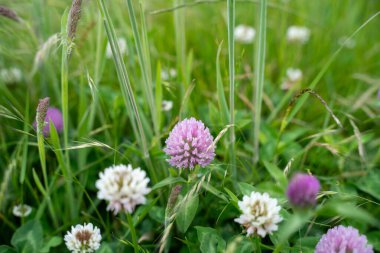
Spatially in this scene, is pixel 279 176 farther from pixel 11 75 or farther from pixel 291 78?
pixel 11 75

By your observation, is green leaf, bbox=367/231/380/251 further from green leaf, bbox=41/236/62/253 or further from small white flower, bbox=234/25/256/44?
small white flower, bbox=234/25/256/44

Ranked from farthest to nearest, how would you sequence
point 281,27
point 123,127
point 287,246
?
point 281,27 → point 123,127 → point 287,246

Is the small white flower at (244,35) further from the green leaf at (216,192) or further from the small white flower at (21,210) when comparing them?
the small white flower at (21,210)

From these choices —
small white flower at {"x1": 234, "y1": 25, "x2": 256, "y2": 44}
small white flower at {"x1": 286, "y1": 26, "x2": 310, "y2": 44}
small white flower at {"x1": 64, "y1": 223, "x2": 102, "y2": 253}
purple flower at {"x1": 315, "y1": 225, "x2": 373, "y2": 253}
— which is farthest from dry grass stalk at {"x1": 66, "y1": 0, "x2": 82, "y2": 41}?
small white flower at {"x1": 286, "y1": 26, "x2": 310, "y2": 44}

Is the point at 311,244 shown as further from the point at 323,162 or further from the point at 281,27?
the point at 281,27

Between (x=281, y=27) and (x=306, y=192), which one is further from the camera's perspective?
(x=281, y=27)

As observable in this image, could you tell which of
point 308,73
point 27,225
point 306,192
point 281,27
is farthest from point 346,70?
point 27,225
